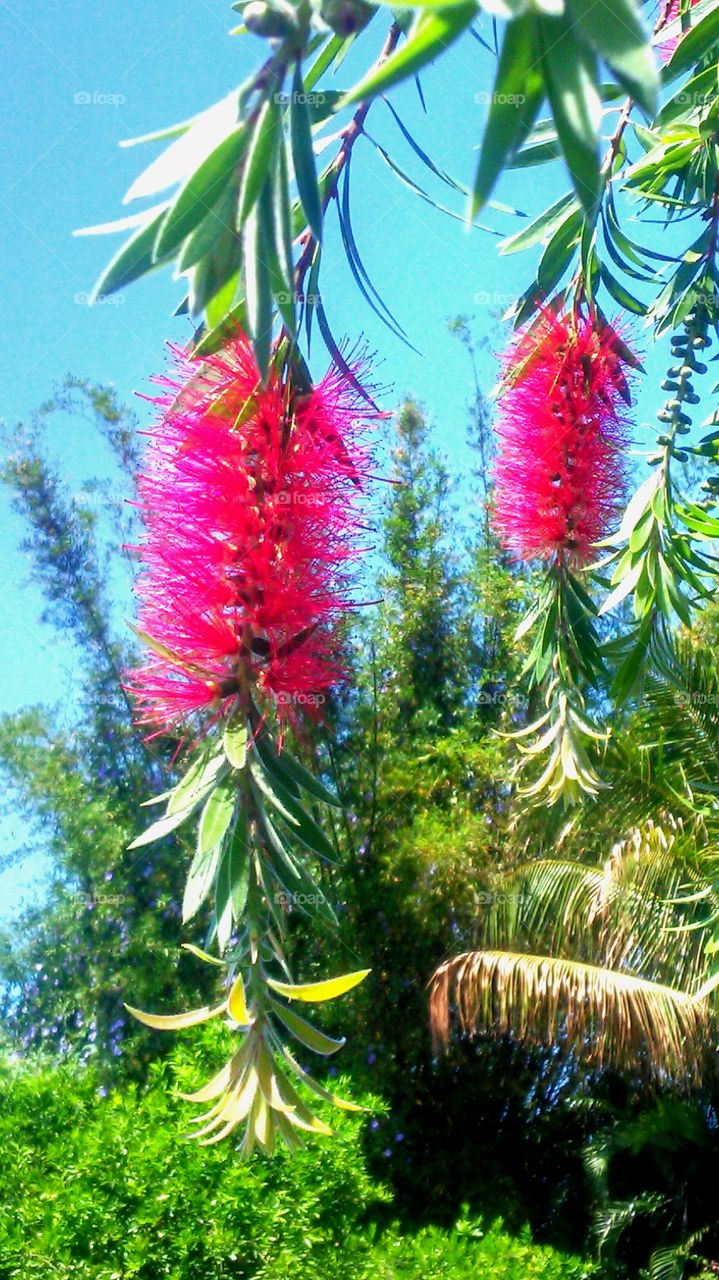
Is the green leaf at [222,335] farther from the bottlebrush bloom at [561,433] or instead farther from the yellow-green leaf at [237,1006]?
the bottlebrush bloom at [561,433]

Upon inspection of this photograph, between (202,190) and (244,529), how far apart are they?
326 millimetres

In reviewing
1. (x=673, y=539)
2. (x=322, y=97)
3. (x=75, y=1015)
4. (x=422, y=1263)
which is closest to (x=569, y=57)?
(x=322, y=97)

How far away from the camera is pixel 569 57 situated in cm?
44

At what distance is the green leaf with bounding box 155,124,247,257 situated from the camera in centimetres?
54

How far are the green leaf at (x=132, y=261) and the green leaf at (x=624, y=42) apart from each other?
0.77ft

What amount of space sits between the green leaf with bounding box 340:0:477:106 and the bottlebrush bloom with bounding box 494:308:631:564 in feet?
3.57

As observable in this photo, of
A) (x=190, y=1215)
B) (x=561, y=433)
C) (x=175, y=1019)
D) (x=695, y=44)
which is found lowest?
(x=190, y=1215)

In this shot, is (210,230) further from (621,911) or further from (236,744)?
(621,911)

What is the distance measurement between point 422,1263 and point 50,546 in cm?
471

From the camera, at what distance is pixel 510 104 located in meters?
0.44

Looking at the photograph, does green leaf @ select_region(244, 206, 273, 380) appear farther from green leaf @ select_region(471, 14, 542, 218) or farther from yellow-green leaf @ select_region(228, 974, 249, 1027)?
yellow-green leaf @ select_region(228, 974, 249, 1027)

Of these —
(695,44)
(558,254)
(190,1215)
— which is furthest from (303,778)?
(190,1215)

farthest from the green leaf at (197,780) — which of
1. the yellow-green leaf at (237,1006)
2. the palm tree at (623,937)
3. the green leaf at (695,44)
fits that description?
the palm tree at (623,937)

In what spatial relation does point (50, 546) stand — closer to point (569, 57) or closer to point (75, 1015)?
point (75, 1015)
